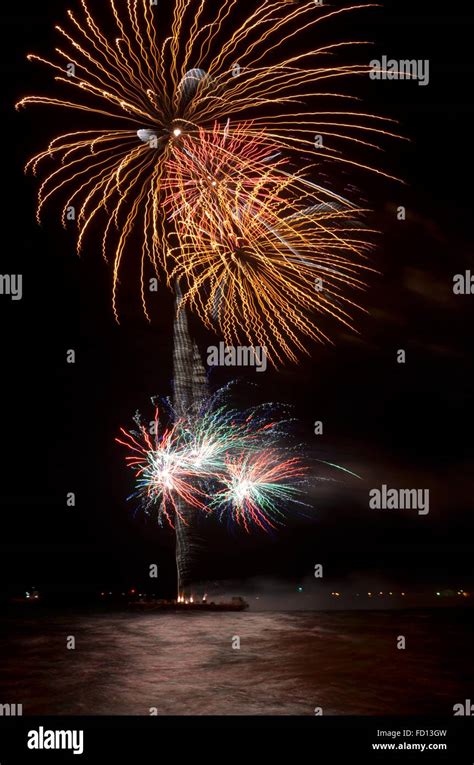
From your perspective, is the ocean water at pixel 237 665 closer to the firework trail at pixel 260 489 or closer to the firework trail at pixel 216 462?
the firework trail at pixel 260 489

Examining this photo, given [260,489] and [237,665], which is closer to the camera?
[237,665]

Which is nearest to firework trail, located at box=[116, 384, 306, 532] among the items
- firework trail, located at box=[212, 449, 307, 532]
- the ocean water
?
firework trail, located at box=[212, 449, 307, 532]

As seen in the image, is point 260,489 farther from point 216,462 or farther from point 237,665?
point 237,665

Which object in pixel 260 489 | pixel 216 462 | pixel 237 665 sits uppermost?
pixel 216 462

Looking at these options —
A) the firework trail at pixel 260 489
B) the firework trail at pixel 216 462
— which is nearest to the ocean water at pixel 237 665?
the firework trail at pixel 260 489

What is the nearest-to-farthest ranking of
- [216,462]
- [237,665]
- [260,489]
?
Result: [237,665]
[216,462]
[260,489]

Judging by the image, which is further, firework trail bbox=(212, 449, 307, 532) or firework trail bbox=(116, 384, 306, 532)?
firework trail bbox=(212, 449, 307, 532)

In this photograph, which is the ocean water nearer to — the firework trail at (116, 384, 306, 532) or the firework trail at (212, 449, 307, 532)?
the firework trail at (212, 449, 307, 532)

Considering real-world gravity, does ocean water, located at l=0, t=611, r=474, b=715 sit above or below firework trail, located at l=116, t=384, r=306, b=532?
below

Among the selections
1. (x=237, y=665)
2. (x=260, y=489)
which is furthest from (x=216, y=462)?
(x=237, y=665)

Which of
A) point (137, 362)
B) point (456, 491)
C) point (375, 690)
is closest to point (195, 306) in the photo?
point (137, 362)
